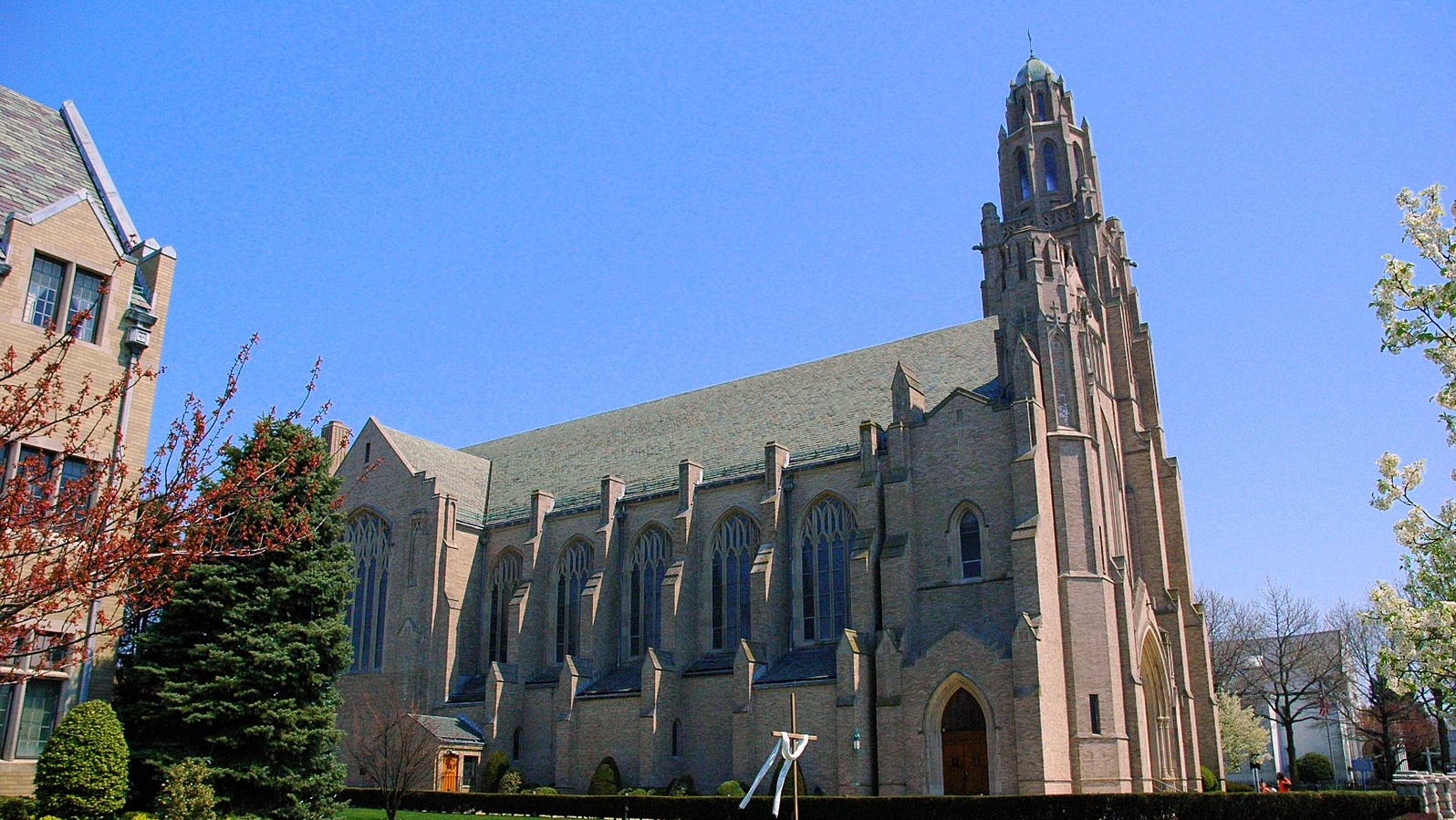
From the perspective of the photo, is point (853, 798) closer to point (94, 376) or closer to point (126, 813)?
point (126, 813)

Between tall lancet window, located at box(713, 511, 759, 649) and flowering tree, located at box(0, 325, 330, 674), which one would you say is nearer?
flowering tree, located at box(0, 325, 330, 674)

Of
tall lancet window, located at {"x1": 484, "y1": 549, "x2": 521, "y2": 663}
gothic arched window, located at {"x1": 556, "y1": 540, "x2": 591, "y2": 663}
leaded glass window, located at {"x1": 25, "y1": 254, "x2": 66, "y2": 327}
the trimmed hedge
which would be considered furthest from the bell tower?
leaded glass window, located at {"x1": 25, "y1": 254, "x2": 66, "y2": 327}

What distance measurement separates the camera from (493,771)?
39.0m

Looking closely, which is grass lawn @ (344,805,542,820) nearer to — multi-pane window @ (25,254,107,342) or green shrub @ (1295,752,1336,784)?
multi-pane window @ (25,254,107,342)

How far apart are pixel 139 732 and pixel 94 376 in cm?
793

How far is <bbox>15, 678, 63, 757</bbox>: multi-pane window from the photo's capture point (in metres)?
18.5

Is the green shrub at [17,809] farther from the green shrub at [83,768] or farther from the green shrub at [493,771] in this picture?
the green shrub at [493,771]

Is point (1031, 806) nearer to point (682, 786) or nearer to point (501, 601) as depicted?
point (682, 786)

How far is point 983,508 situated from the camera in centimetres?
3319

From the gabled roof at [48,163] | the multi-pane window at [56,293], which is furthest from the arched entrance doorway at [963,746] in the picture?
the gabled roof at [48,163]

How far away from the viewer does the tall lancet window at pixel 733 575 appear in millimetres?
38719

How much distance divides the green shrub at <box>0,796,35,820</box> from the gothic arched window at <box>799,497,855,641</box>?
937 inches

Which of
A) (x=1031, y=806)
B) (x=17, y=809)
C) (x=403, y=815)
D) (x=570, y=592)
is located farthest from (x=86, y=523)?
(x=570, y=592)

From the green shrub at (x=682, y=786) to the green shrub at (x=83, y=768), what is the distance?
19.4 meters
